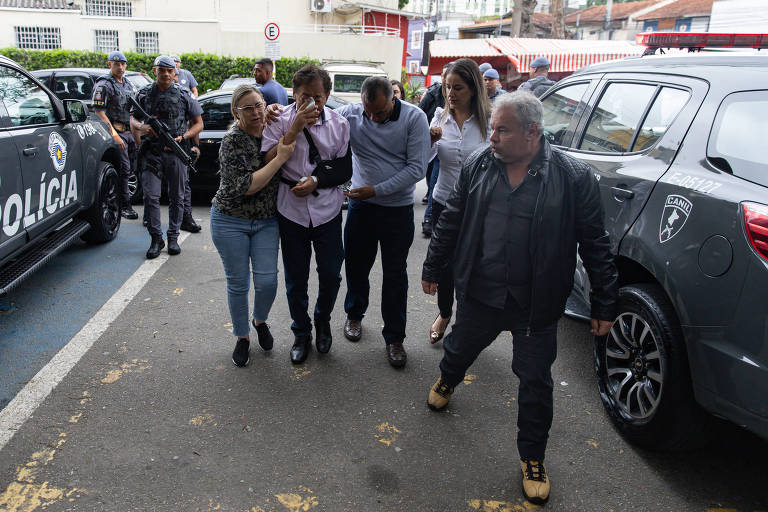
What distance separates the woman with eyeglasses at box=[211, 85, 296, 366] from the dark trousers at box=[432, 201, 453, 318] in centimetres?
117

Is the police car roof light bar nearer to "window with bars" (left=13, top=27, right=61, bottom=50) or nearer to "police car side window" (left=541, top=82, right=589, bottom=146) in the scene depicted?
"police car side window" (left=541, top=82, right=589, bottom=146)

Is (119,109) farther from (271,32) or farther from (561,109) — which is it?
(271,32)

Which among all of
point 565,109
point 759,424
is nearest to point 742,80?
point 759,424

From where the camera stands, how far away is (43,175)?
467 cm

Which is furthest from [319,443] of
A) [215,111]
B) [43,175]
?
[215,111]

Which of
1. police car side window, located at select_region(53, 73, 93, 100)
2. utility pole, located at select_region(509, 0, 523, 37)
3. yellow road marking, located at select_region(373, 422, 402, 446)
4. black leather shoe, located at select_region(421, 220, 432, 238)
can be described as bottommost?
yellow road marking, located at select_region(373, 422, 402, 446)

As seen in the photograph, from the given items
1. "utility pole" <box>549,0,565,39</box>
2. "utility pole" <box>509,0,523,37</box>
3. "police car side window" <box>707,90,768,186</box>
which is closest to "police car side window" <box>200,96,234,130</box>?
"police car side window" <box>707,90,768,186</box>

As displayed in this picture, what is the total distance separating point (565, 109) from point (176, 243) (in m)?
4.02

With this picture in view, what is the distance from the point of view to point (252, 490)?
105 inches

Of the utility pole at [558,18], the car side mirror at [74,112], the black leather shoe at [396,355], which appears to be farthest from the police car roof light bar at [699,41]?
the utility pole at [558,18]

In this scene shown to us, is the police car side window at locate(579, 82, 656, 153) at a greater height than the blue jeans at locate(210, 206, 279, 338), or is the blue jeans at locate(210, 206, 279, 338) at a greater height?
the police car side window at locate(579, 82, 656, 153)

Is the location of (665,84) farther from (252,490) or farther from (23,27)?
(23,27)

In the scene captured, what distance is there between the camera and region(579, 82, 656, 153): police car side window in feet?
11.4

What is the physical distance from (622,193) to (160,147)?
4.53 metres
